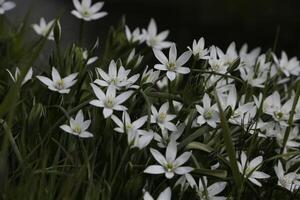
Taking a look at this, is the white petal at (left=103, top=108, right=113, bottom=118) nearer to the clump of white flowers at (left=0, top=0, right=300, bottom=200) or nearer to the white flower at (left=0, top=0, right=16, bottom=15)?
the clump of white flowers at (left=0, top=0, right=300, bottom=200)

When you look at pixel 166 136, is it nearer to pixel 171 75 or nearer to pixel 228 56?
pixel 171 75

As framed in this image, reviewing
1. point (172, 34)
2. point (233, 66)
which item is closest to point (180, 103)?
point (233, 66)

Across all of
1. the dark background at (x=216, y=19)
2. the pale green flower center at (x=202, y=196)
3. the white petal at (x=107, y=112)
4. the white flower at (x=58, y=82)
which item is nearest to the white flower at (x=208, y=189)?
the pale green flower center at (x=202, y=196)

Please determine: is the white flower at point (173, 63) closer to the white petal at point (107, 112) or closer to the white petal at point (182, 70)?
the white petal at point (182, 70)

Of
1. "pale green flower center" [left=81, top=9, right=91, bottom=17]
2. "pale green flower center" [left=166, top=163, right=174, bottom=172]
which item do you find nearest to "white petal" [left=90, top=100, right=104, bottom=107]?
"pale green flower center" [left=166, top=163, right=174, bottom=172]

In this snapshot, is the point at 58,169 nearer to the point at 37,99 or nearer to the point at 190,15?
the point at 37,99

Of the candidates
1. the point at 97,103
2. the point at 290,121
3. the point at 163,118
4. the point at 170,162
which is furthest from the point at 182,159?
the point at 290,121
